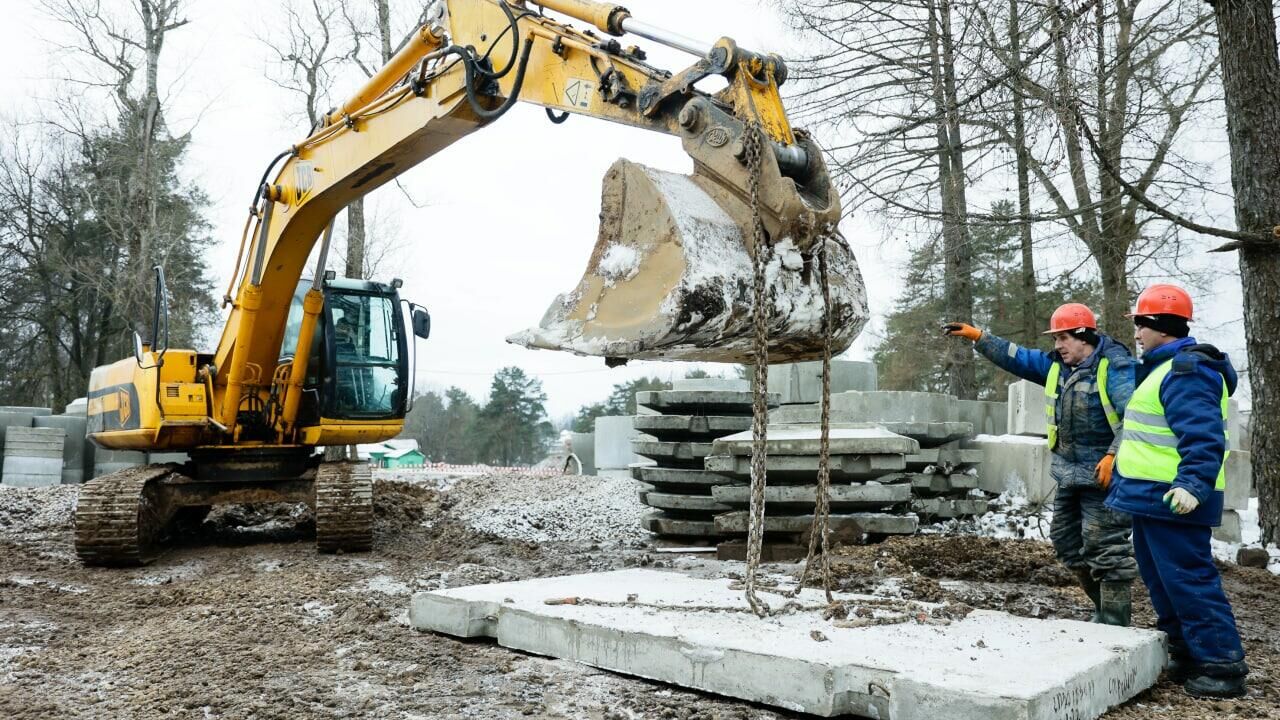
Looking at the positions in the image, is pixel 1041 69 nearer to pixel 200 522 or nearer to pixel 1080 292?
pixel 200 522

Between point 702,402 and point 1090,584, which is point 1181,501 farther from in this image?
point 702,402

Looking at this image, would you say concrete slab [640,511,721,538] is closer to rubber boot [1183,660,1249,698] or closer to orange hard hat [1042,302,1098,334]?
orange hard hat [1042,302,1098,334]

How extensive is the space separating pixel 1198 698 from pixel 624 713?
2.25m

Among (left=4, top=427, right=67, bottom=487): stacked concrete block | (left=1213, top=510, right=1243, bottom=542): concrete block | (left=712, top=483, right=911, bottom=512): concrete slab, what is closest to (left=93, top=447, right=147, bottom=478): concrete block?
(left=4, top=427, right=67, bottom=487): stacked concrete block

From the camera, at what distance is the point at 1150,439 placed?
4.19m

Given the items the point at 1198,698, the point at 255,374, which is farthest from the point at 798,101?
the point at 1198,698

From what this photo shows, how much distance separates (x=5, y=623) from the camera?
588 centimetres

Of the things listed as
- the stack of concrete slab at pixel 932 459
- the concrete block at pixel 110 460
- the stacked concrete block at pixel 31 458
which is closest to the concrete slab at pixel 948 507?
the stack of concrete slab at pixel 932 459

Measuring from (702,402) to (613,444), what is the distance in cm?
782

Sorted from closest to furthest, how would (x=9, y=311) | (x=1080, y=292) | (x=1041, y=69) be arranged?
(x=1041, y=69) → (x=1080, y=292) → (x=9, y=311)

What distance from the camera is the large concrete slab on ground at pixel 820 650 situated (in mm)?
3260

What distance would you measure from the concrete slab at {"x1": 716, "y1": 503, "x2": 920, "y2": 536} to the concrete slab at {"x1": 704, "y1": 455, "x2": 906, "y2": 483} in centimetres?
31

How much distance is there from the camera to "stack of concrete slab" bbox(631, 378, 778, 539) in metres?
8.89

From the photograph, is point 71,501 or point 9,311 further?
point 9,311
